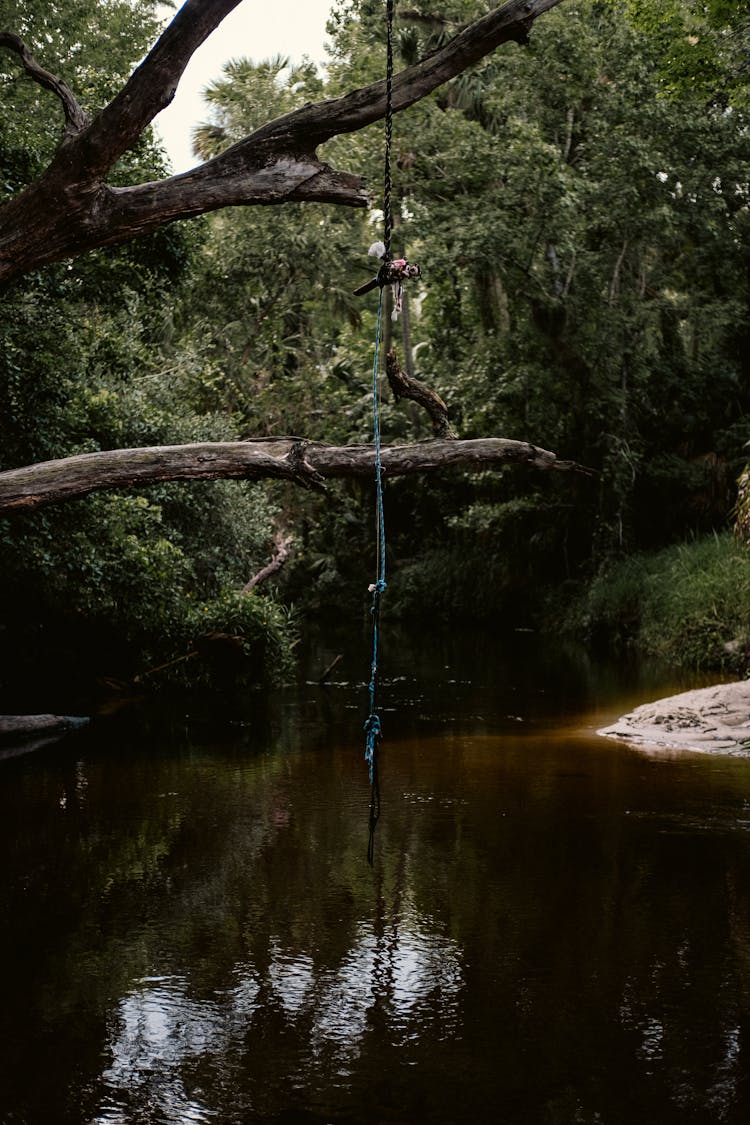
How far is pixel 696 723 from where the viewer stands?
11.4 meters

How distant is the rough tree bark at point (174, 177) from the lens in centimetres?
634

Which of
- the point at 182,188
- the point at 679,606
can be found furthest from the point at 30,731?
the point at 679,606

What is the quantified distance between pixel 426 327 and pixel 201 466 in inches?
930

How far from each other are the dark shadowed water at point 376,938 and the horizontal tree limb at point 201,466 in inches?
95.7

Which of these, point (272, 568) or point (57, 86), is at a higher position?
point (57, 86)

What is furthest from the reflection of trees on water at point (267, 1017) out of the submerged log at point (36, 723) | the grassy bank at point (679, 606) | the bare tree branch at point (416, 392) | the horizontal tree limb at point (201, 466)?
the grassy bank at point (679, 606)

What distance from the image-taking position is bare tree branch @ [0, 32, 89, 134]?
6.52 meters

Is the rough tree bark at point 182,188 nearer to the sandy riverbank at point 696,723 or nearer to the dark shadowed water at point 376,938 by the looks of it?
the dark shadowed water at point 376,938

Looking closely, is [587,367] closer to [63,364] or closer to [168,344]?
[168,344]

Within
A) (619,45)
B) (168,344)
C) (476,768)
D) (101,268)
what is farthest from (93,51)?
(476,768)

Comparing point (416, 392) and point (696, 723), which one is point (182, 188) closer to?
point (416, 392)

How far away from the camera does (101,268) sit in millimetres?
11672

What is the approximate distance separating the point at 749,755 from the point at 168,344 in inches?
678

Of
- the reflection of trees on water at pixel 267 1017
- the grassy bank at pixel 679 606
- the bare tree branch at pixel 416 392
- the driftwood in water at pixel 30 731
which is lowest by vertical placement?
the reflection of trees on water at pixel 267 1017
